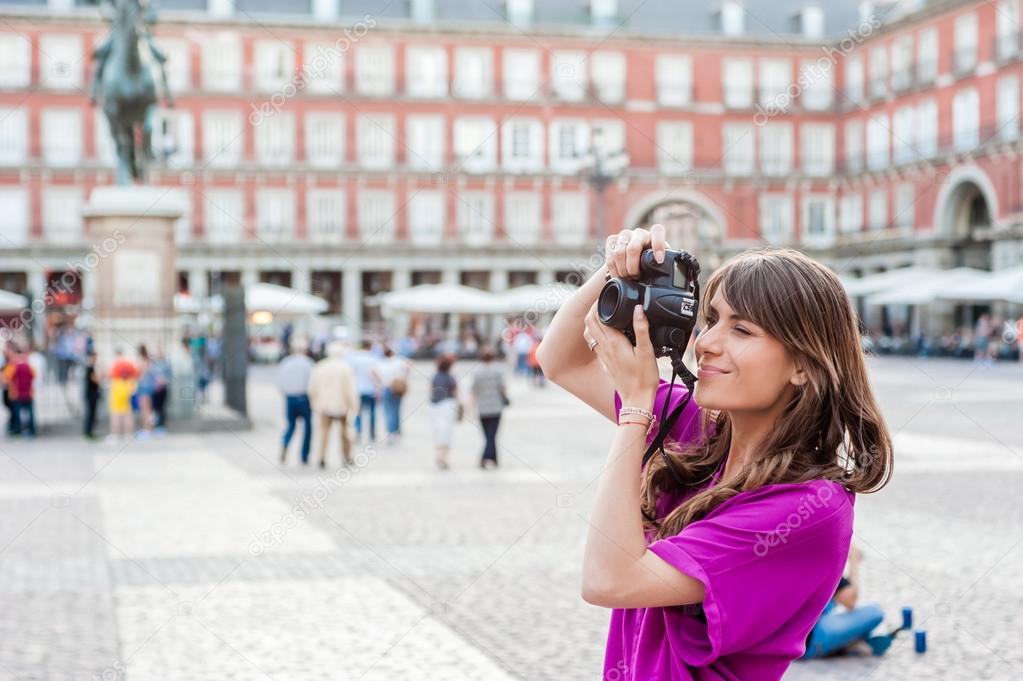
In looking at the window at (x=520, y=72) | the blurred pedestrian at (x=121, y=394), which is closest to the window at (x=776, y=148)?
the window at (x=520, y=72)

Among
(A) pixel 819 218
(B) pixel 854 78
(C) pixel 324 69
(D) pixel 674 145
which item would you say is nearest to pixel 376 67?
(C) pixel 324 69

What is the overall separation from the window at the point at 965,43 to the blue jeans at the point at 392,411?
3431 cm

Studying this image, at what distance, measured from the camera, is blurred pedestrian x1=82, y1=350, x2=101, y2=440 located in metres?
16.7

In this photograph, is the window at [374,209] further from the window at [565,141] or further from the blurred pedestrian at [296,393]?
the blurred pedestrian at [296,393]

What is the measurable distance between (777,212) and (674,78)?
7.28 meters

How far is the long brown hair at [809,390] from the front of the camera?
1976 millimetres

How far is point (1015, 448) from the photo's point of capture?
14391 millimetres

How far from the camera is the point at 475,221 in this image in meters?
52.9

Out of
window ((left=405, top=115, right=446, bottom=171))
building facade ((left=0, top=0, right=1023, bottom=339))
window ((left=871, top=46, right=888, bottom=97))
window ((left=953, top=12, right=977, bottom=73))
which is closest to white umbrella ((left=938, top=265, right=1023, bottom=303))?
window ((left=953, top=12, right=977, bottom=73))

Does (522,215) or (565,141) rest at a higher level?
(565,141)

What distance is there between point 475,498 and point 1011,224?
34.0 meters

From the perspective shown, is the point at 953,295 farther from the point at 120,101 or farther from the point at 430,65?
the point at 430,65

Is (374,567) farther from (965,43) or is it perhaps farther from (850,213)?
(850,213)

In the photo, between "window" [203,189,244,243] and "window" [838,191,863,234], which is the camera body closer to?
"window" [203,189,244,243]
